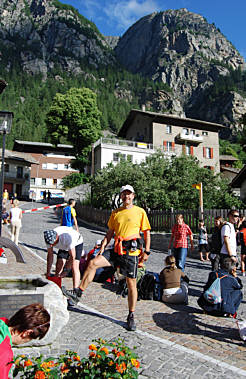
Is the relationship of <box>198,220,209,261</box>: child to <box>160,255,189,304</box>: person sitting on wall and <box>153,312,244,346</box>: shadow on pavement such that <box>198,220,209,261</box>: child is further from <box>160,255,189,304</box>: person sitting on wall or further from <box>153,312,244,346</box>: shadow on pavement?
<box>153,312,244,346</box>: shadow on pavement

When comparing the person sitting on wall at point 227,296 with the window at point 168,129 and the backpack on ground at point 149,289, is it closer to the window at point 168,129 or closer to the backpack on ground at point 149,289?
the backpack on ground at point 149,289

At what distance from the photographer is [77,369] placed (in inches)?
92.3

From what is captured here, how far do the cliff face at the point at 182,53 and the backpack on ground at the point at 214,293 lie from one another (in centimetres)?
13016

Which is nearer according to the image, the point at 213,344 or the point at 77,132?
the point at 213,344

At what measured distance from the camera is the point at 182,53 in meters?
163

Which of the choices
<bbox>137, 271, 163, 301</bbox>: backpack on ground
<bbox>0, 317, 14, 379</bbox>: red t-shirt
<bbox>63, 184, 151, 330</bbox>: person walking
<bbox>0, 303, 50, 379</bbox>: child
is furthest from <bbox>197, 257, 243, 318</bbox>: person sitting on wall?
<bbox>0, 317, 14, 379</bbox>: red t-shirt

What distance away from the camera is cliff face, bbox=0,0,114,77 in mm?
156750

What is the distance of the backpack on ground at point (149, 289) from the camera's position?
6.34 meters

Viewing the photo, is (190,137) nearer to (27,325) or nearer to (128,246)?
(128,246)

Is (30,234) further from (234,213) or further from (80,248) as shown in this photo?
(234,213)

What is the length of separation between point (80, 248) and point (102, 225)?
17273mm

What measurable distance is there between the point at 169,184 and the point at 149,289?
1607 cm

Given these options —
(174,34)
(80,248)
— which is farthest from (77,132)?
(174,34)

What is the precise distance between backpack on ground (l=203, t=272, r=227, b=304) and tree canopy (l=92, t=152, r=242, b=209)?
15.6 metres
